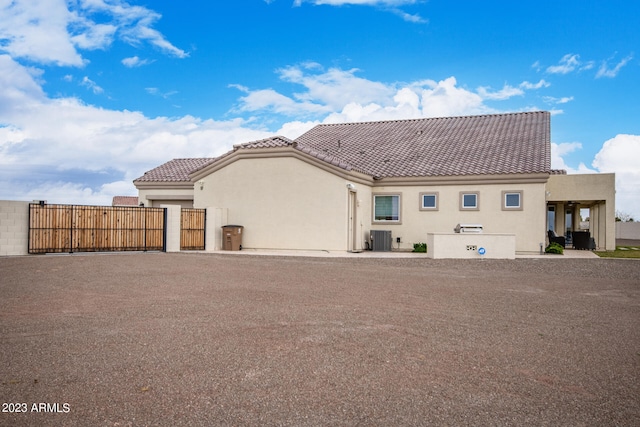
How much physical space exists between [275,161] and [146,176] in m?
11.1

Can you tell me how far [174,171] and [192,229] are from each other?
30.2ft

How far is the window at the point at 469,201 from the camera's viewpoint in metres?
24.7

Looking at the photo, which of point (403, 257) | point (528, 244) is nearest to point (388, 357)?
point (403, 257)

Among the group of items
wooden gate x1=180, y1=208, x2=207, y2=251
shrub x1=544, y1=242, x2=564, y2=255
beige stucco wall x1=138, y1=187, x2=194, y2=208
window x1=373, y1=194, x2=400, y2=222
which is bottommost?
shrub x1=544, y1=242, x2=564, y2=255

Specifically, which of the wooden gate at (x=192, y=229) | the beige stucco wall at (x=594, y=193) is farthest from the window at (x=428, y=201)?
the wooden gate at (x=192, y=229)

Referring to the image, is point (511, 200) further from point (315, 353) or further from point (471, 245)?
point (315, 353)

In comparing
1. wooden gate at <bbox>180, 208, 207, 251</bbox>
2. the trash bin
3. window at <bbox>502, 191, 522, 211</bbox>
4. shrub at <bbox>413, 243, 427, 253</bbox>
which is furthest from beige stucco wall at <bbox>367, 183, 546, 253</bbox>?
wooden gate at <bbox>180, 208, 207, 251</bbox>

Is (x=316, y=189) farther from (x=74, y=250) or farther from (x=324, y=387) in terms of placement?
(x=324, y=387)

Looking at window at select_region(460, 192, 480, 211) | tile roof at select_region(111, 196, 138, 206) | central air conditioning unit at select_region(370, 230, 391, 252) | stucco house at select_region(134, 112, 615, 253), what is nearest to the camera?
stucco house at select_region(134, 112, 615, 253)

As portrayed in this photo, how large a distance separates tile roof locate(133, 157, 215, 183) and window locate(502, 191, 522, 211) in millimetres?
16082

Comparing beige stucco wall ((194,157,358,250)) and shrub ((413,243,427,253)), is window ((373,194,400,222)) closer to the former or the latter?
shrub ((413,243,427,253))

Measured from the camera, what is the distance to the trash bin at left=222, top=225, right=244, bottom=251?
24.3 metres

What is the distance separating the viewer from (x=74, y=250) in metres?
21.1

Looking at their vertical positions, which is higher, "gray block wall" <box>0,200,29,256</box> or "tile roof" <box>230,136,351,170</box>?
"tile roof" <box>230,136,351,170</box>
